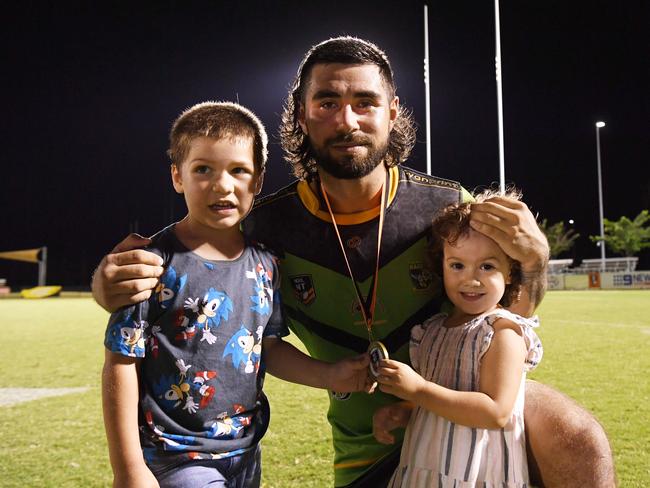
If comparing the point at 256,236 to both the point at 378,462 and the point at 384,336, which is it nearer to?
the point at 384,336

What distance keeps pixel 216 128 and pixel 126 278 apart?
1.92ft

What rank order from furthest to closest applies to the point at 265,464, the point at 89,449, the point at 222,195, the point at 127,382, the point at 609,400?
the point at 609,400
the point at 89,449
the point at 265,464
the point at 222,195
the point at 127,382

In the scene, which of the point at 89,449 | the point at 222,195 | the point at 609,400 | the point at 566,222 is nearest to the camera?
the point at 222,195

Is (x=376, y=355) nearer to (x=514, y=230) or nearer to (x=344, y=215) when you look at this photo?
(x=514, y=230)

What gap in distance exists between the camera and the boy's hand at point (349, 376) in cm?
204

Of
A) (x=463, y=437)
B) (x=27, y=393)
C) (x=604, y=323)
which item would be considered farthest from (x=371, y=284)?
(x=604, y=323)

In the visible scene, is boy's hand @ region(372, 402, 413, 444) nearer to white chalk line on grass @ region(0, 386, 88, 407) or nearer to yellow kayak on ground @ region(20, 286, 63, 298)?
white chalk line on grass @ region(0, 386, 88, 407)

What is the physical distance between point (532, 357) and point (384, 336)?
2.36 ft

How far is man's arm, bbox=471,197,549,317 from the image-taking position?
77.8 inches

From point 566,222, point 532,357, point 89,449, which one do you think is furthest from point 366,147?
point 566,222

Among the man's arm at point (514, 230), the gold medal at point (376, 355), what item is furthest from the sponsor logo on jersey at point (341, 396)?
the man's arm at point (514, 230)

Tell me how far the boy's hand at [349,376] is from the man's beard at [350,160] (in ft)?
2.62

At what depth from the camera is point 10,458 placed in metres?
3.32

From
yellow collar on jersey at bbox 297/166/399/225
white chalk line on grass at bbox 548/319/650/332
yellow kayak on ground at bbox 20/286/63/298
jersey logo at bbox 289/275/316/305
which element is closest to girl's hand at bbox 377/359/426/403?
jersey logo at bbox 289/275/316/305
